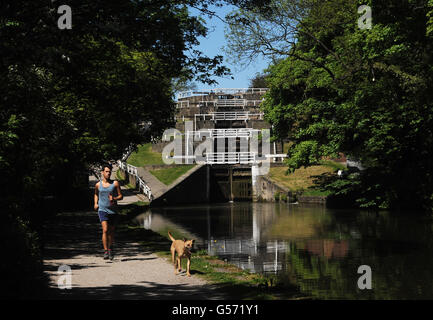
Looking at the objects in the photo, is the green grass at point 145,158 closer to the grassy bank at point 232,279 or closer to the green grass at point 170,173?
the green grass at point 170,173

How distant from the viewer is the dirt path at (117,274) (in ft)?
29.7

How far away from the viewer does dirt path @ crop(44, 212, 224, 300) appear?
905 cm

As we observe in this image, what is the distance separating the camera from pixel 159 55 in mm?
16875

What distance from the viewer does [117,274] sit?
36.0 feet

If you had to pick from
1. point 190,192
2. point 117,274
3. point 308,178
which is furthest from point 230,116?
point 117,274

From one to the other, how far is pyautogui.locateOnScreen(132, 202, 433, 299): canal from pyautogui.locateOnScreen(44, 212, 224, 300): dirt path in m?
2.65

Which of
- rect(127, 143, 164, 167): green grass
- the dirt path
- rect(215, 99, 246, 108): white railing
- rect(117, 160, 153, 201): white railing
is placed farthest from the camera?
rect(215, 99, 246, 108): white railing

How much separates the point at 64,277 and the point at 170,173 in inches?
1619

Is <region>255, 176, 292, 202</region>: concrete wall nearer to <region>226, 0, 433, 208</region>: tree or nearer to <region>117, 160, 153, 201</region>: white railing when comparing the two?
<region>226, 0, 433, 208</region>: tree

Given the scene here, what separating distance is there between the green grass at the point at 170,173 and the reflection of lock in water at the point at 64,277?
3632cm

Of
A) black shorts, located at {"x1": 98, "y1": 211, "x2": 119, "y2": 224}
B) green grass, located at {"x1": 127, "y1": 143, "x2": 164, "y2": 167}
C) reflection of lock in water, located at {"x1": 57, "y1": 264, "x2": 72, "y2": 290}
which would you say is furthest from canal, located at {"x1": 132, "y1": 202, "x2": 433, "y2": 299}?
green grass, located at {"x1": 127, "y1": 143, "x2": 164, "y2": 167}

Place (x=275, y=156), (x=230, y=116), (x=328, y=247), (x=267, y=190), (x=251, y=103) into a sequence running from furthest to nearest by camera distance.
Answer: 1. (x=251, y=103)
2. (x=230, y=116)
3. (x=275, y=156)
4. (x=267, y=190)
5. (x=328, y=247)

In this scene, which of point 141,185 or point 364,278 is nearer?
point 364,278

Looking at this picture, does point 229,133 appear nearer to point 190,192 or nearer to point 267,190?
point 267,190
